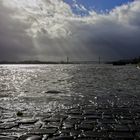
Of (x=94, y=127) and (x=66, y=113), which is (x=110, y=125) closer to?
(x=94, y=127)

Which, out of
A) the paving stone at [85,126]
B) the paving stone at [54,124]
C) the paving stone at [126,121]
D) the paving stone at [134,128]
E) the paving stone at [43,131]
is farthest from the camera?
the paving stone at [126,121]

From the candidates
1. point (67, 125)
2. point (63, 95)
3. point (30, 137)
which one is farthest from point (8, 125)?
point (63, 95)

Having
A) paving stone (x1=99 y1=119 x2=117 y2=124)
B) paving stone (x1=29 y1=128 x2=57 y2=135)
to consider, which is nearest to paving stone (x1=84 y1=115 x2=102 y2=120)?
paving stone (x1=99 y1=119 x2=117 y2=124)

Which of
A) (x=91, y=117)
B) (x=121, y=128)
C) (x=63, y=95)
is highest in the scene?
(x=121, y=128)

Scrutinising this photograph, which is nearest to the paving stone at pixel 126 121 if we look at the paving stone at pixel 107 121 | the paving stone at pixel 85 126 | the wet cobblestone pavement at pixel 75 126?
the wet cobblestone pavement at pixel 75 126

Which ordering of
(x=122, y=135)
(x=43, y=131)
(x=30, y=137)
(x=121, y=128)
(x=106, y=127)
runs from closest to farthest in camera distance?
(x=30, y=137) < (x=122, y=135) < (x=43, y=131) < (x=121, y=128) < (x=106, y=127)

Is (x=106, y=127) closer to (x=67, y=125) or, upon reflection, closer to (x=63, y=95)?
(x=67, y=125)

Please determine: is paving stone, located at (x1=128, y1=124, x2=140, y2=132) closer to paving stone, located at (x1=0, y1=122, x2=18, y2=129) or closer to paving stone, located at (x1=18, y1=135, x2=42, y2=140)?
paving stone, located at (x1=18, y1=135, x2=42, y2=140)

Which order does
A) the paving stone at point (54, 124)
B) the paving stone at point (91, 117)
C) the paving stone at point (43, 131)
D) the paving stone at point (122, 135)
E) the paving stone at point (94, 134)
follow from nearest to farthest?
the paving stone at point (122, 135), the paving stone at point (94, 134), the paving stone at point (43, 131), the paving stone at point (54, 124), the paving stone at point (91, 117)

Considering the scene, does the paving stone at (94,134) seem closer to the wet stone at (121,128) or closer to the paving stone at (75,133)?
the paving stone at (75,133)

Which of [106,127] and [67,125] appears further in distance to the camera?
[67,125]

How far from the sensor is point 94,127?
11.0 meters

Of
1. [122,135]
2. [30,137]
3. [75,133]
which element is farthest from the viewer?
[75,133]

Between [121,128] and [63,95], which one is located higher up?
[121,128]
